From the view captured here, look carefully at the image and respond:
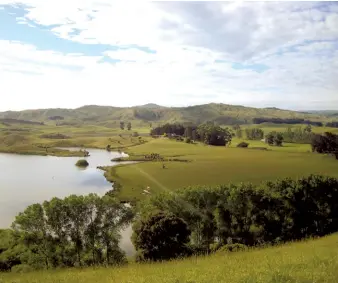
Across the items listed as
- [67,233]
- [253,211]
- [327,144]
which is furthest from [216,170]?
[67,233]

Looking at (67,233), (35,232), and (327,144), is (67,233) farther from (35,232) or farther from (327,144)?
(327,144)

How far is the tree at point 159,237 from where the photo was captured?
133ft

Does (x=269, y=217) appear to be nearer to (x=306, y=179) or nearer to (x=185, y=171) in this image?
(x=306, y=179)

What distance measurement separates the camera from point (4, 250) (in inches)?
1725

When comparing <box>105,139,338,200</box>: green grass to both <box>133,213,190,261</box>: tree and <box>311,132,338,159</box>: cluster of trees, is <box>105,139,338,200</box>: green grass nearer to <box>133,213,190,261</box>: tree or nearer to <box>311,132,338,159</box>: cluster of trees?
<box>311,132,338,159</box>: cluster of trees

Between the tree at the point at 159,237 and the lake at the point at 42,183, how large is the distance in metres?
11.1

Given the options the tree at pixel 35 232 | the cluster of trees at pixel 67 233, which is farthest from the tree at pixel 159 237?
the tree at pixel 35 232

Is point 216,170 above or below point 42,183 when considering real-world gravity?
above

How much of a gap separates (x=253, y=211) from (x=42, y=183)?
236ft

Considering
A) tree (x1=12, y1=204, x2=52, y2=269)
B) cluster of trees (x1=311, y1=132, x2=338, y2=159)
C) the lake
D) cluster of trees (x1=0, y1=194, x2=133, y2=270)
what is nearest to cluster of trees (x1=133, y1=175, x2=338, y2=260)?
cluster of trees (x1=0, y1=194, x2=133, y2=270)

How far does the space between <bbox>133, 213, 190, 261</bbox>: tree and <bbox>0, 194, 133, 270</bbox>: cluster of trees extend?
3.32 meters

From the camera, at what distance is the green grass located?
95812mm

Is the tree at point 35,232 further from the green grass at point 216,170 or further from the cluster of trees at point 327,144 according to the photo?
the cluster of trees at point 327,144

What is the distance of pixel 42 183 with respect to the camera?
102 meters
